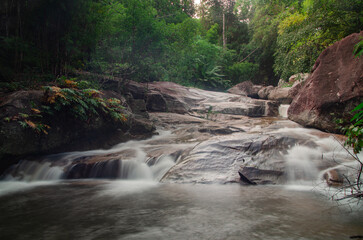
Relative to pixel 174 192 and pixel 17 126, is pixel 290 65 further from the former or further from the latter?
pixel 17 126

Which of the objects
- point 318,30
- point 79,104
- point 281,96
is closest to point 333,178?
point 79,104

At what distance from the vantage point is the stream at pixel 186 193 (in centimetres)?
300

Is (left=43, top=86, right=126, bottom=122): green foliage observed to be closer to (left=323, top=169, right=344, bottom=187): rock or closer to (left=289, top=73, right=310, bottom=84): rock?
(left=323, top=169, right=344, bottom=187): rock

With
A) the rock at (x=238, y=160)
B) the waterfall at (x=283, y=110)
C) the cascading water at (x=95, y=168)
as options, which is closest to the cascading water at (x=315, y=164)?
the rock at (x=238, y=160)

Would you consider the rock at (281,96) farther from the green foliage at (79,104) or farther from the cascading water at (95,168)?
the cascading water at (95,168)

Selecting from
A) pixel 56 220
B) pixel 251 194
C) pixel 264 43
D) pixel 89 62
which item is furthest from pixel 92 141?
pixel 264 43

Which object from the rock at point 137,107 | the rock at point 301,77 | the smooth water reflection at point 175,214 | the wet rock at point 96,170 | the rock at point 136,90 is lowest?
the wet rock at point 96,170

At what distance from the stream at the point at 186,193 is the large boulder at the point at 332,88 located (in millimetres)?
871

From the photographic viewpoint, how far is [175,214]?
3.61m

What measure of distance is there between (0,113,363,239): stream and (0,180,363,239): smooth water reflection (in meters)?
0.01

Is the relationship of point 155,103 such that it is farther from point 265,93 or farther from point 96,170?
point 265,93

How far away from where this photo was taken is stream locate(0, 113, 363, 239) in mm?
3002

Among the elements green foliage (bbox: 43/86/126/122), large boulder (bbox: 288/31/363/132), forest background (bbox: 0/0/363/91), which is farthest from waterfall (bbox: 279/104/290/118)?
green foliage (bbox: 43/86/126/122)

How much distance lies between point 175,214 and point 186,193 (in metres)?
1.16
